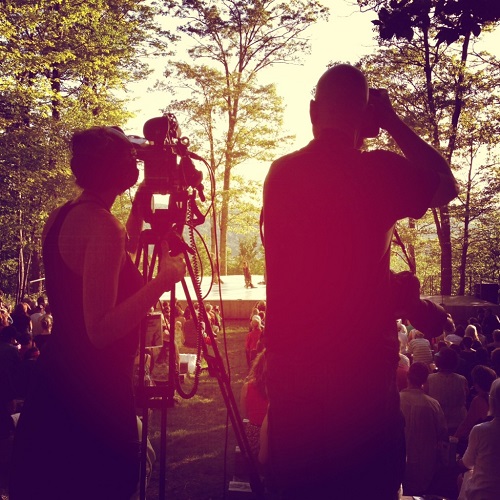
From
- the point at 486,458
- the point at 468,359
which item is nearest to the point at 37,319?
the point at 468,359

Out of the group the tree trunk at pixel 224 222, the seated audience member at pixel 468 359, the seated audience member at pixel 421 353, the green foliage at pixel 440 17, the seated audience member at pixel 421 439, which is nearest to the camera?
the green foliage at pixel 440 17

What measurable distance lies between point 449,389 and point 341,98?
5663mm

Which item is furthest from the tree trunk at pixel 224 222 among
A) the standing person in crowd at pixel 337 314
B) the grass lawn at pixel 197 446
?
the standing person in crowd at pixel 337 314

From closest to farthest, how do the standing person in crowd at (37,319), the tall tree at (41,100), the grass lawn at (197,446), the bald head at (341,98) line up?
the bald head at (341,98), the grass lawn at (197,446), the standing person in crowd at (37,319), the tall tree at (41,100)

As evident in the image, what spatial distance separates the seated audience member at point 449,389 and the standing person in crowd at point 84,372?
5.41 metres

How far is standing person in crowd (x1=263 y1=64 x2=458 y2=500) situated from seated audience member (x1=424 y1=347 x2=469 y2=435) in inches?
210

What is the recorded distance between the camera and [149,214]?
7.99 ft

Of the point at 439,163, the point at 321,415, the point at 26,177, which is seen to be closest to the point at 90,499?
the point at 321,415

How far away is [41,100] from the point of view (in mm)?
16656

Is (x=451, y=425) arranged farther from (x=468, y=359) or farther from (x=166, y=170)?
(x=166, y=170)

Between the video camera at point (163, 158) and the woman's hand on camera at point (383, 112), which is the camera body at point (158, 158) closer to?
the video camera at point (163, 158)

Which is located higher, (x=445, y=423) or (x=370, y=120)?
(x=370, y=120)

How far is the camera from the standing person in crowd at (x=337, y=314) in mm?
1538

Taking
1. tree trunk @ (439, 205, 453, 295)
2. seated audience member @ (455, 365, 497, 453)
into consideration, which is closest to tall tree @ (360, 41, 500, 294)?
tree trunk @ (439, 205, 453, 295)
